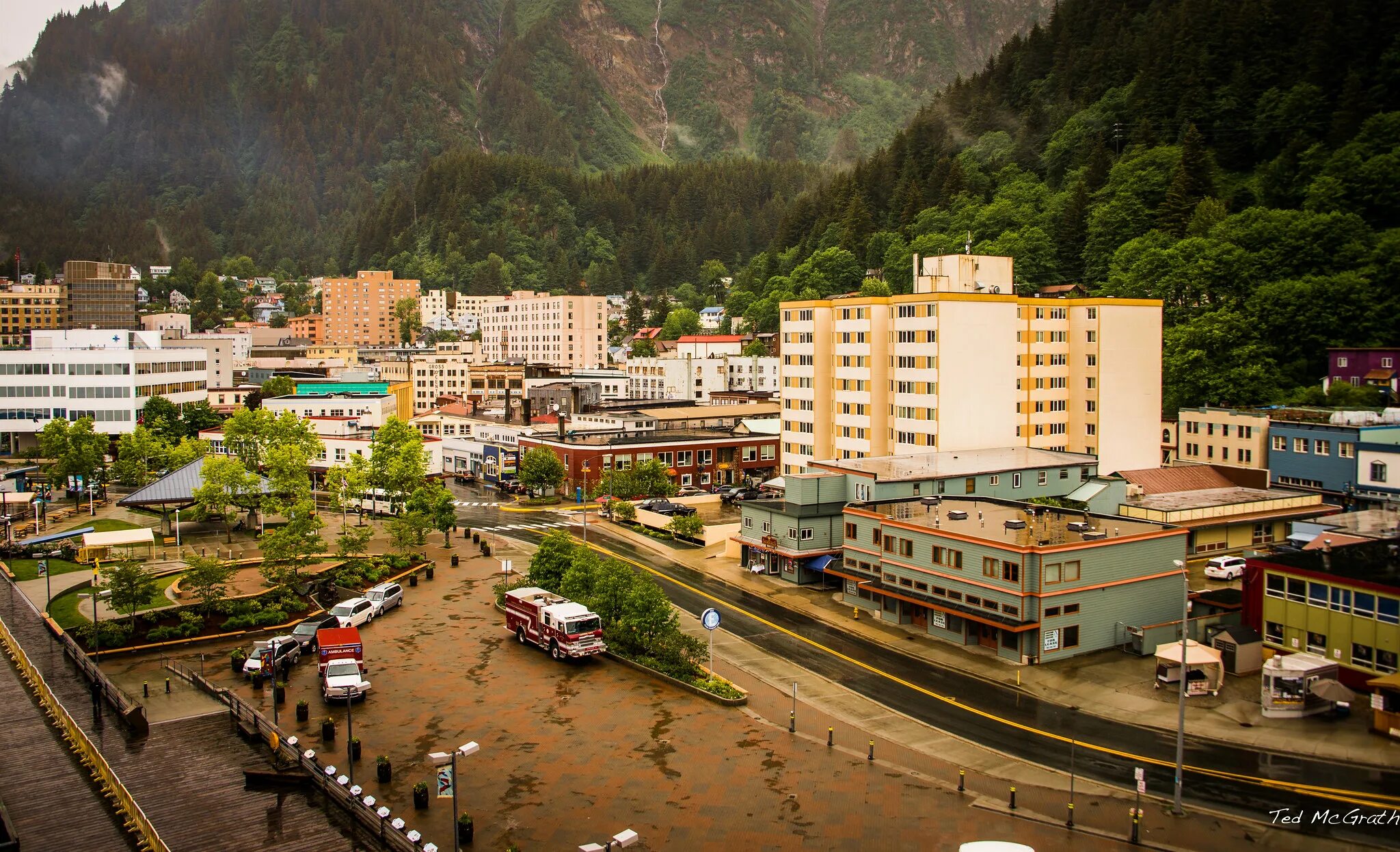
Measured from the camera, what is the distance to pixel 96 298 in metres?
174

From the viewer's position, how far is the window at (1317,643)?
32.3 metres

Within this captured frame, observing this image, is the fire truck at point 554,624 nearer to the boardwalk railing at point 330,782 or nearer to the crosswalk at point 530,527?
the boardwalk railing at point 330,782

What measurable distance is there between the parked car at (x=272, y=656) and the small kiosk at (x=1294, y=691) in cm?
3017

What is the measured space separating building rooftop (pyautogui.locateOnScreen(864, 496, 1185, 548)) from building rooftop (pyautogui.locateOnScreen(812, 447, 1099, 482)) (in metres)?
3.01

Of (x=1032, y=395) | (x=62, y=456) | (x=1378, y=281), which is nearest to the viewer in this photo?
(x=1032, y=395)

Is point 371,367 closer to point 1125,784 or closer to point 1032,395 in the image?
point 1032,395

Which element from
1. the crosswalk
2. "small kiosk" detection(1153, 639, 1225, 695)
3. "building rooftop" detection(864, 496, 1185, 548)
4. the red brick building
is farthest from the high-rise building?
"small kiosk" detection(1153, 639, 1225, 695)

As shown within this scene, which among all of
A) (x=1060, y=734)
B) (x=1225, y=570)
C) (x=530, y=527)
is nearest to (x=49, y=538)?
(x=530, y=527)

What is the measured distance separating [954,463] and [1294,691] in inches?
916

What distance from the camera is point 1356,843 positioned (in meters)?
22.2

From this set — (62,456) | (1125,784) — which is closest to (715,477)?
(62,456)

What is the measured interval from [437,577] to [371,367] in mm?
96611

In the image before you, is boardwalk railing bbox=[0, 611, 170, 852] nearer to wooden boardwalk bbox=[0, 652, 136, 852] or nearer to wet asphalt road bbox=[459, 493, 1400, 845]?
wooden boardwalk bbox=[0, 652, 136, 852]

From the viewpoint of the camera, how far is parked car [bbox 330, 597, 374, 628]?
1576 inches
